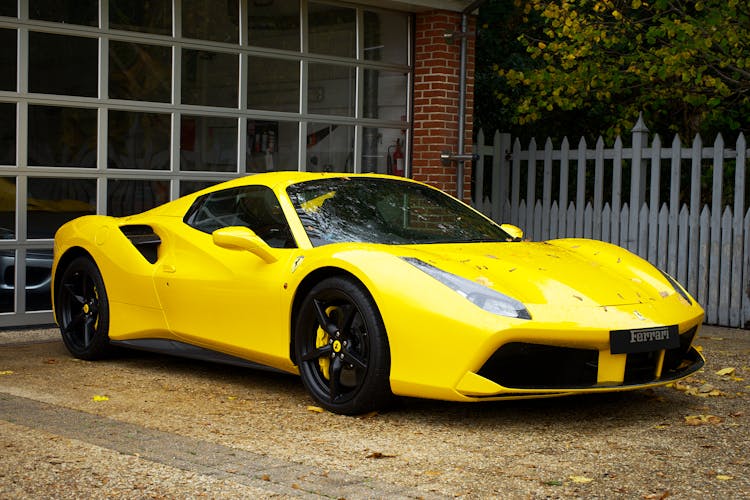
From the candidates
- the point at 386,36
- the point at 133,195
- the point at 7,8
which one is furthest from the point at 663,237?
the point at 7,8

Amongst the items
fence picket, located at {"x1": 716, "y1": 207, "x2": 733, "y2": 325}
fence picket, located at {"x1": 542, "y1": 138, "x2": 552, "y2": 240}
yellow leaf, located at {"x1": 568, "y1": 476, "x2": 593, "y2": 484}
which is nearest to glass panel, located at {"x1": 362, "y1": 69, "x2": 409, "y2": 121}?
fence picket, located at {"x1": 542, "y1": 138, "x2": 552, "y2": 240}

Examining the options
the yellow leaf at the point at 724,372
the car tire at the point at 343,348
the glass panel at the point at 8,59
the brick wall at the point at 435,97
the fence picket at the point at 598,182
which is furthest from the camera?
the brick wall at the point at 435,97

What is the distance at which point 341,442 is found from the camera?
5.11 m

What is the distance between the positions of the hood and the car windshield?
24 centimetres

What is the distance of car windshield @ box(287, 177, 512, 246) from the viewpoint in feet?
20.6

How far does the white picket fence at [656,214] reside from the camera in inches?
404

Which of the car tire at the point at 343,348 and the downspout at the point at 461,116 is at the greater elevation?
the downspout at the point at 461,116

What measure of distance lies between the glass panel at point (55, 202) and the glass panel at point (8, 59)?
79 centimetres

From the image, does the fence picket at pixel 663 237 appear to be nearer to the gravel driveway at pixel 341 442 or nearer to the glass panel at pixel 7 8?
the gravel driveway at pixel 341 442

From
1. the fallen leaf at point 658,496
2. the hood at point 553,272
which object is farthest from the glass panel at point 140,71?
the fallen leaf at point 658,496

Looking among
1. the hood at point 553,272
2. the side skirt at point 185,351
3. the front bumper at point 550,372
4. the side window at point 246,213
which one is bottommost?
the side skirt at point 185,351

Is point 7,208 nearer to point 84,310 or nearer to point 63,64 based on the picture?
point 63,64

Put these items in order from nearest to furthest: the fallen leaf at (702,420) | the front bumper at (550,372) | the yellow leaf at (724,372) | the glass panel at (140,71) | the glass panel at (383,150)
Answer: the front bumper at (550,372) < the fallen leaf at (702,420) < the yellow leaf at (724,372) < the glass panel at (140,71) < the glass panel at (383,150)

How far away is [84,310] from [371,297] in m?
2.91
